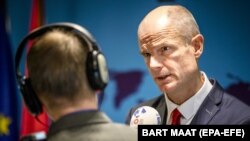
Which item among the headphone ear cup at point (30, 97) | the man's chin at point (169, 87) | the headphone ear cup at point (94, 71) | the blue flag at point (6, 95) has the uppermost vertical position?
the headphone ear cup at point (94, 71)

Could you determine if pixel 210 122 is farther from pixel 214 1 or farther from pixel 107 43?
pixel 107 43

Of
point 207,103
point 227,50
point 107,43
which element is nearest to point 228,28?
point 227,50

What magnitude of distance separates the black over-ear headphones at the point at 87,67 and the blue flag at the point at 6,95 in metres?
2.00

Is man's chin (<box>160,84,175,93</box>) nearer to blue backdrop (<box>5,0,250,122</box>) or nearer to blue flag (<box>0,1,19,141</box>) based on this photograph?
blue backdrop (<box>5,0,250,122</box>)

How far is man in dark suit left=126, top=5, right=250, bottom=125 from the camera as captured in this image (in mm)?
1362

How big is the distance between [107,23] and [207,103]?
1.50 m

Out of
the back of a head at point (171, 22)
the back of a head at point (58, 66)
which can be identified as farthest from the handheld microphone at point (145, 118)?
the back of a head at point (58, 66)

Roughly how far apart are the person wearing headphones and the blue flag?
82.3 inches

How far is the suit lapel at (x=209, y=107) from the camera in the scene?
4.33 ft

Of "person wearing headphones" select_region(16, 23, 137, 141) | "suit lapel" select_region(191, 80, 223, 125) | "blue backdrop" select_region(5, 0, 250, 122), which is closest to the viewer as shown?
"person wearing headphones" select_region(16, 23, 137, 141)

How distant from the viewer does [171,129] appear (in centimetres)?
115

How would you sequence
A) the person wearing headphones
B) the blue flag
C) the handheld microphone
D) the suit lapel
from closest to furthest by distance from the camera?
1. the person wearing headphones
2. the handheld microphone
3. the suit lapel
4. the blue flag

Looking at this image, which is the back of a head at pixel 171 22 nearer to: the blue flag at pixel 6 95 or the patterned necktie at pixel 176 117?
the patterned necktie at pixel 176 117

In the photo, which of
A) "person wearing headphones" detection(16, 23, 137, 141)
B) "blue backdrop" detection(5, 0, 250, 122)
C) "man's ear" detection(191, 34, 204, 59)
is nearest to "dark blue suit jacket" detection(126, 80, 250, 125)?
"man's ear" detection(191, 34, 204, 59)
